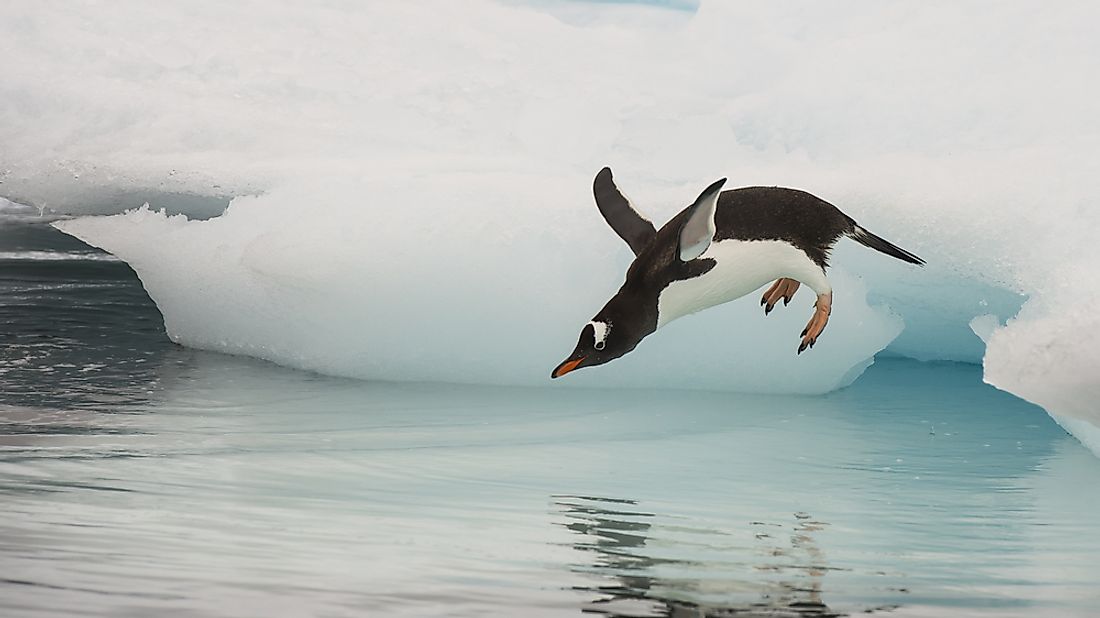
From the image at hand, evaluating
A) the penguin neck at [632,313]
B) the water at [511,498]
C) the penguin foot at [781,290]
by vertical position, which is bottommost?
the water at [511,498]

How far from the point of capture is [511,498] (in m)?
1.83

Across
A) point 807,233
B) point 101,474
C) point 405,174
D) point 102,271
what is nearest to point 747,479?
point 807,233

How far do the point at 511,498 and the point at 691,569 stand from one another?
1.53ft

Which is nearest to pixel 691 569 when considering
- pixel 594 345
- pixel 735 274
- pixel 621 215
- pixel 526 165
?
pixel 594 345

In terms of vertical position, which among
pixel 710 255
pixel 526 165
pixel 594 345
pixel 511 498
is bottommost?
pixel 511 498

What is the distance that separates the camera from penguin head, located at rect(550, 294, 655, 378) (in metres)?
1.43

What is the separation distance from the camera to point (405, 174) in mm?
3158

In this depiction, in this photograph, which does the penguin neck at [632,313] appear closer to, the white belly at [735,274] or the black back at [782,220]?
the white belly at [735,274]

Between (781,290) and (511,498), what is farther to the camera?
(781,290)

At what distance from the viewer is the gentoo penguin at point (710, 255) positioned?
1.46 meters

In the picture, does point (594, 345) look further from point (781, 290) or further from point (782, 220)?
point (781, 290)

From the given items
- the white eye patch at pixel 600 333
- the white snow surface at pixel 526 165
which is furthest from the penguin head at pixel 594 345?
the white snow surface at pixel 526 165

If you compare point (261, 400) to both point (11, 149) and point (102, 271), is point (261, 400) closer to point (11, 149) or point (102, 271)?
point (11, 149)

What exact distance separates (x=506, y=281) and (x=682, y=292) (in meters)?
1.47
